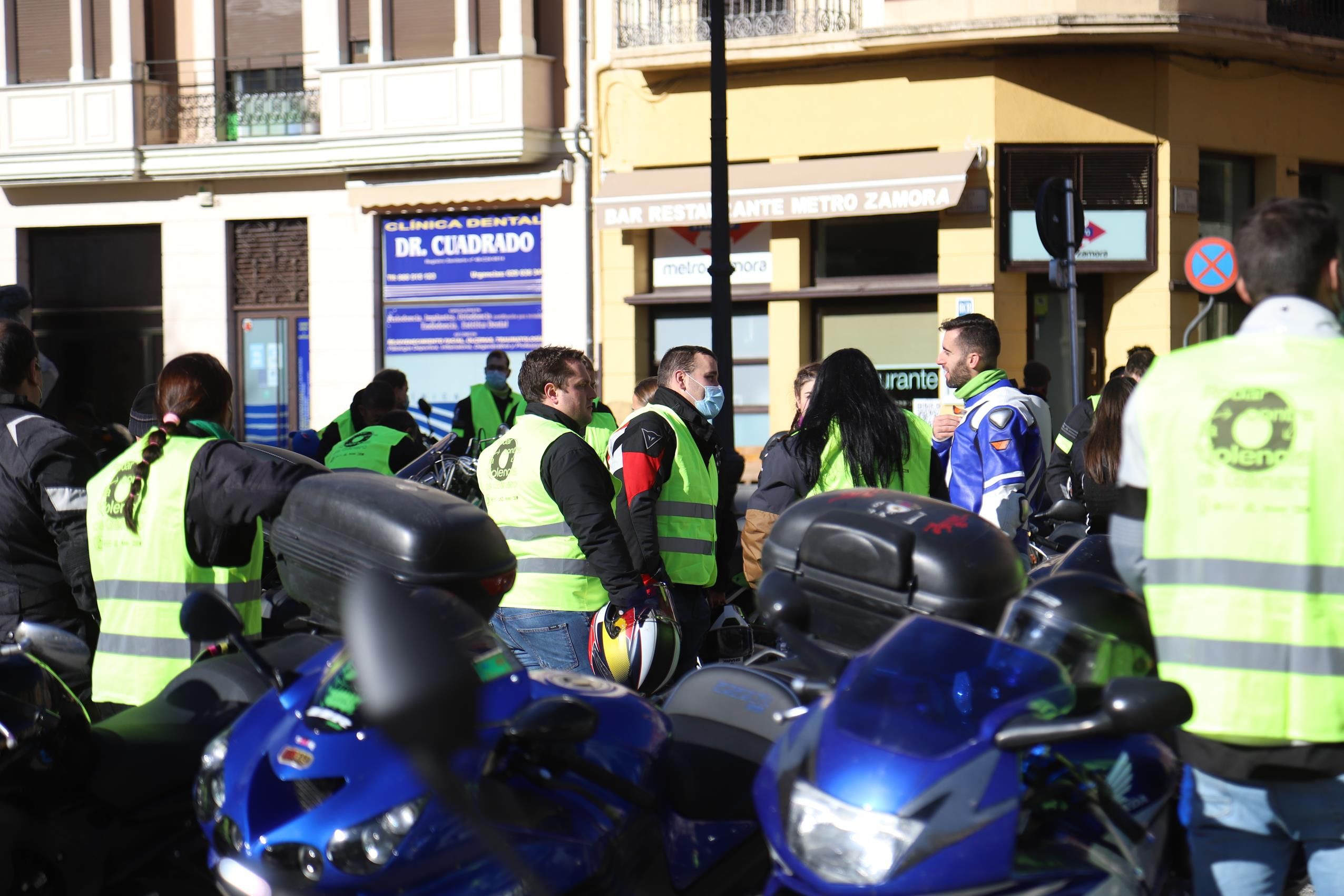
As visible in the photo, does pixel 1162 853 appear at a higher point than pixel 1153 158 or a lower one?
lower

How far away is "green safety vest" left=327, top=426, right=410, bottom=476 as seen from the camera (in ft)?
26.8

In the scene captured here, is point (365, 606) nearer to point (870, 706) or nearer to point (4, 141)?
point (870, 706)

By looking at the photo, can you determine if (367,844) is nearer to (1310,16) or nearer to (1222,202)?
(1222,202)

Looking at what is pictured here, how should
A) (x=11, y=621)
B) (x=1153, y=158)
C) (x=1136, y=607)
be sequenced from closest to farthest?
(x=1136, y=607), (x=11, y=621), (x=1153, y=158)

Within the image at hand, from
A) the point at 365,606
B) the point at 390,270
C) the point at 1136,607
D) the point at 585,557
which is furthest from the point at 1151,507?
the point at 390,270

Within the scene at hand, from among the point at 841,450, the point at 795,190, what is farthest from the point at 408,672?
the point at 795,190

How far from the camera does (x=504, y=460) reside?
18.1 feet

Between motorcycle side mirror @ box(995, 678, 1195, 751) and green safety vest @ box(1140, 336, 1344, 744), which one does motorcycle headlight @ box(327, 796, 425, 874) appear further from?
green safety vest @ box(1140, 336, 1344, 744)

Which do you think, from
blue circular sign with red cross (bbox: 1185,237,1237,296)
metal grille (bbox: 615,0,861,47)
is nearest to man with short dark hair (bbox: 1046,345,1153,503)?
blue circular sign with red cross (bbox: 1185,237,1237,296)

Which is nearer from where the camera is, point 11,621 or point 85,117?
point 11,621

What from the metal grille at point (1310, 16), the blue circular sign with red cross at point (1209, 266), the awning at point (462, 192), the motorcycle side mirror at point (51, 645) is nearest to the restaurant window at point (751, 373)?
the awning at point (462, 192)

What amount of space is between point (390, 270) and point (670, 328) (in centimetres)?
405

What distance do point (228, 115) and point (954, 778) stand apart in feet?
67.7

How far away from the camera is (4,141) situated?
22.1 meters
